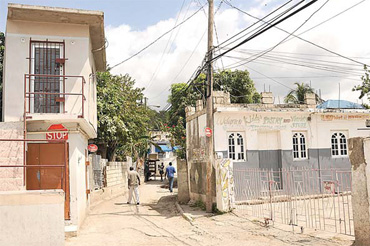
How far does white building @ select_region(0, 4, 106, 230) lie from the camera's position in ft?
35.3

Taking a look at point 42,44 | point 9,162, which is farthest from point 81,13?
point 9,162

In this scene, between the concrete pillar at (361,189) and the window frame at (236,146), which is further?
the window frame at (236,146)

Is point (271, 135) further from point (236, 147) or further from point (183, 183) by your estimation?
point (183, 183)

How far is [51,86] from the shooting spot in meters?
12.0

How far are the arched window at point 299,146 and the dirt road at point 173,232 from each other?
20.8ft

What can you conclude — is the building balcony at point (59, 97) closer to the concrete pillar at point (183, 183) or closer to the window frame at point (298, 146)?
the concrete pillar at point (183, 183)

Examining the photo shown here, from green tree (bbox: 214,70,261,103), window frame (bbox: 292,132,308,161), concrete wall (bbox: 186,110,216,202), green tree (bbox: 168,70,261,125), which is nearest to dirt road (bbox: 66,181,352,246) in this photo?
concrete wall (bbox: 186,110,216,202)

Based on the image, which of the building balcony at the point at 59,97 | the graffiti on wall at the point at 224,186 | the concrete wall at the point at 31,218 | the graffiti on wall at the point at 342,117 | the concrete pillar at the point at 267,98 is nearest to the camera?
the concrete wall at the point at 31,218

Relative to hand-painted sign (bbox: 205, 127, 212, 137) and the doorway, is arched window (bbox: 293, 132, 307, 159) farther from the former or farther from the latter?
the doorway

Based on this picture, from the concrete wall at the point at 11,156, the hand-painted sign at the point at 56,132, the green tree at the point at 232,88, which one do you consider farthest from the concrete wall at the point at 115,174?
the concrete wall at the point at 11,156

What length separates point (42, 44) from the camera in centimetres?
1169

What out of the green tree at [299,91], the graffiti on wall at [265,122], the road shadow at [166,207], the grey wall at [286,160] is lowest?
the road shadow at [166,207]

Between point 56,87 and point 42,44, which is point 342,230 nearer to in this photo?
point 56,87

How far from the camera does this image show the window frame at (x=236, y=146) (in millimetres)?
16656
